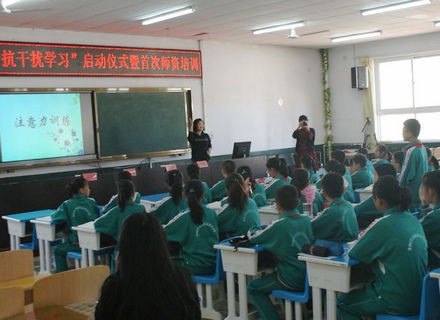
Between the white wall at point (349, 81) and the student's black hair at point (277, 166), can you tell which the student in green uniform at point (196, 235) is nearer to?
the student's black hair at point (277, 166)

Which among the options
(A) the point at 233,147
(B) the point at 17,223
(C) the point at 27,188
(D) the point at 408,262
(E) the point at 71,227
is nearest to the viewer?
(D) the point at 408,262

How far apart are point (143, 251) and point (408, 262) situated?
A: 5.10 ft

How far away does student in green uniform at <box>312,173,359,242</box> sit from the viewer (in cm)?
380

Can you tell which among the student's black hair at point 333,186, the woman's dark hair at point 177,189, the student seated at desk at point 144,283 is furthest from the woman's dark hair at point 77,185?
the student seated at desk at point 144,283

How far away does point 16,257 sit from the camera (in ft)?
10.9

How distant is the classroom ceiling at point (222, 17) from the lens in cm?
668

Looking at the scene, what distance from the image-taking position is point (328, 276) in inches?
128

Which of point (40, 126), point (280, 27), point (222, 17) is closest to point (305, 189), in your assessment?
point (222, 17)

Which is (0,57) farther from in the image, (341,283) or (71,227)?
(341,283)

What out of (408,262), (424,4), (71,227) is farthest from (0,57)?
(408,262)

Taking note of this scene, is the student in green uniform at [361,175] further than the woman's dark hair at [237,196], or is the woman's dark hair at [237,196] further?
the student in green uniform at [361,175]

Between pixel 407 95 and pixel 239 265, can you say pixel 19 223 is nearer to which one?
pixel 239 265

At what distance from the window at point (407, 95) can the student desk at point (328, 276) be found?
8.49 meters

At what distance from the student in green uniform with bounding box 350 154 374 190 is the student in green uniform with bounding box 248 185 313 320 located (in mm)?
3040
